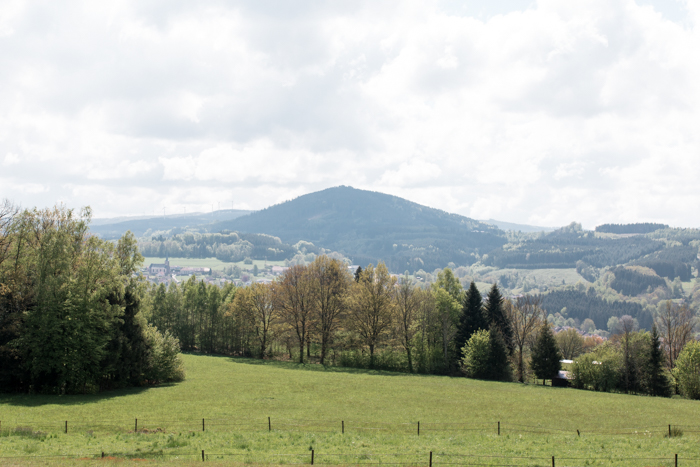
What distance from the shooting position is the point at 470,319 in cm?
5878

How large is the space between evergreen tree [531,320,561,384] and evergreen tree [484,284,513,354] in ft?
20.5

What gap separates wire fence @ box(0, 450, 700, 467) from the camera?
18.6 m

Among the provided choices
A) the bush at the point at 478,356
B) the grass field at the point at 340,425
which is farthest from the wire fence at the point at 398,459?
the bush at the point at 478,356

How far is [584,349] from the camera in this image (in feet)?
317

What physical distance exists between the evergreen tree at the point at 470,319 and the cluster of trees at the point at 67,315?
123 feet

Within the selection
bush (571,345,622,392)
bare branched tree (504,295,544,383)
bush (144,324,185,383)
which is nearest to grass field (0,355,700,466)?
bush (144,324,185,383)

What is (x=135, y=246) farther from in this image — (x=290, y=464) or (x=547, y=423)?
(x=547, y=423)

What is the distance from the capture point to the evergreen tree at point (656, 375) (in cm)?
4966

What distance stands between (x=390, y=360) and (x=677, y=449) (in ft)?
136

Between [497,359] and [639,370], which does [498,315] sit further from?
[639,370]

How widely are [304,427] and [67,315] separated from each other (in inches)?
964

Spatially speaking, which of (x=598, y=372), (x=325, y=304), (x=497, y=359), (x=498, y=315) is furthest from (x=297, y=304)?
(x=598, y=372)

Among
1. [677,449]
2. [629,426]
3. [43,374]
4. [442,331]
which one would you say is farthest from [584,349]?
[43,374]

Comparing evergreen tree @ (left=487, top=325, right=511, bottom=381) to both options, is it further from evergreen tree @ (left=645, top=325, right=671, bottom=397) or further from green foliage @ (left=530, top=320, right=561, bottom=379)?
evergreen tree @ (left=645, top=325, right=671, bottom=397)
